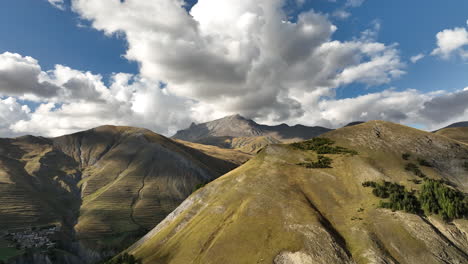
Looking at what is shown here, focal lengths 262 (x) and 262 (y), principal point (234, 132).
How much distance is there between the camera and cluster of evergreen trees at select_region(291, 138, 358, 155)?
10209 centimetres

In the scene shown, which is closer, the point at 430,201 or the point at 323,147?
the point at 430,201

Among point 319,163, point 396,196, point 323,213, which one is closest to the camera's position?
point 323,213

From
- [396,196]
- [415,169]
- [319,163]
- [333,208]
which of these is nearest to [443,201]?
[396,196]

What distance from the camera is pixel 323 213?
230 ft

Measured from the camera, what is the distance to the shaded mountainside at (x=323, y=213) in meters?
56.9

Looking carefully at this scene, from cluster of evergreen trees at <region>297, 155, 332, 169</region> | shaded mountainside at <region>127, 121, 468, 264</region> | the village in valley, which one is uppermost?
cluster of evergreen trees at <region>297, 155, 332, 169</region>

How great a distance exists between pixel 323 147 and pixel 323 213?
42.1 metres

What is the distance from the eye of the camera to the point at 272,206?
234 feet

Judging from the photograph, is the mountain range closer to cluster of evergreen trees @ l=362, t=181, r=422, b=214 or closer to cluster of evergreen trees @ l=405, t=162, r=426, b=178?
cluster of evergreen trees @ l=362, t=181, r=422, b=214

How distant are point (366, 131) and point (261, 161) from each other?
49072 millimetres

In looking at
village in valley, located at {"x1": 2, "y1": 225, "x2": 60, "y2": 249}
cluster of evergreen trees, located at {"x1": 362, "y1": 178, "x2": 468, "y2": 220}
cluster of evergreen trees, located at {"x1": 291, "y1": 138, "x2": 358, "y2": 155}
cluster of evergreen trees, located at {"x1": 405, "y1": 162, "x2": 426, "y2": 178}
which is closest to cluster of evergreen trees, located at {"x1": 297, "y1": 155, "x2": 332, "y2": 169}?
cluster of evergreen trees, located at {"x1": 291, "y1": 138, "x2": 358, "y2": 155}

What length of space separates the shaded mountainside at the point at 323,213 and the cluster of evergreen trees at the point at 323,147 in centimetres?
69

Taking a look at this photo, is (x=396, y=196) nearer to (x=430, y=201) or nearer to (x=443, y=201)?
(x=430, y=201)

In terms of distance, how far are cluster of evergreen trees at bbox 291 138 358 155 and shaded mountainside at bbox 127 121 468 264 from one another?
693mm
